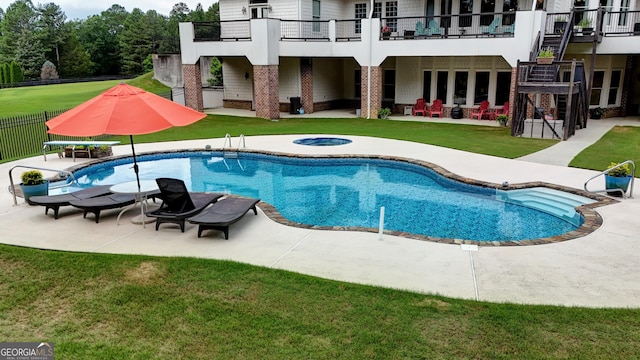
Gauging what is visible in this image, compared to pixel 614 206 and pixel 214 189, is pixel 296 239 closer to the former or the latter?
pixel 214 189

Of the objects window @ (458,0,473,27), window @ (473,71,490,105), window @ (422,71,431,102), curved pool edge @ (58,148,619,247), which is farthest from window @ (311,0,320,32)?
curved pool edge @ (58,148,619,247)

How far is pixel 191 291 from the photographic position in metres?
6.24

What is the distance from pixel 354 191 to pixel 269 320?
24.7 ft

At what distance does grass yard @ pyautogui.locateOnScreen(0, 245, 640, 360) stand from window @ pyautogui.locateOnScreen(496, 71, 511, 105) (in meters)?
19.3

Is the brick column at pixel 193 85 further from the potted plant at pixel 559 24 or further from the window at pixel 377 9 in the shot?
the potted plant at pixel 559 24

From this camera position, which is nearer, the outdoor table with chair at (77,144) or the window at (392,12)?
the outdoor table with chair at (77,144)

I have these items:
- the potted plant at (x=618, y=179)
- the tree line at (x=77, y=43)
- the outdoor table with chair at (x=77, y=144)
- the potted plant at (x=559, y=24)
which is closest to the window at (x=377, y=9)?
the potted plant at (x=559, y=24)

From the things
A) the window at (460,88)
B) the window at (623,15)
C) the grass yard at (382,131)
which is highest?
the window at (623,15)

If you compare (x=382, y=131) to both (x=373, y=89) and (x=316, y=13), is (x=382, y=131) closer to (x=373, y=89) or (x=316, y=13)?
(x=373, y=89)

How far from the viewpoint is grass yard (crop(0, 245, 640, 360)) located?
196 inches

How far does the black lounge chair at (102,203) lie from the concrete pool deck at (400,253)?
259mm

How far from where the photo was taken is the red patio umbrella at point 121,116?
7.79 meters

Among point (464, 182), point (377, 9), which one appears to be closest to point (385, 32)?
point (377, 9)

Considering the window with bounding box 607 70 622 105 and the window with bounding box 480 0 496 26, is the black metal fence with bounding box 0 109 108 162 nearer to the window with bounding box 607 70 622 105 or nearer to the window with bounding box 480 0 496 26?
the window with bounding box 480 0 496 26
